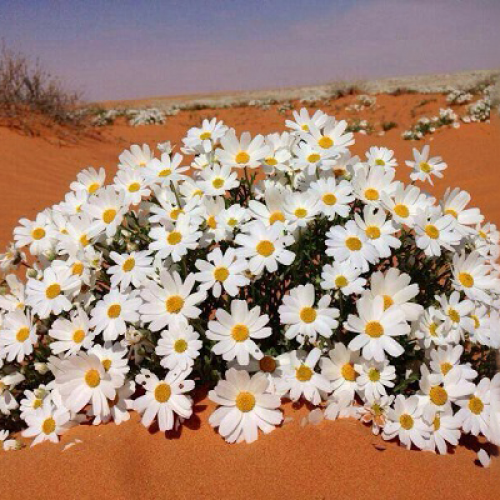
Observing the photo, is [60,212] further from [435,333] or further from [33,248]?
[435,333]

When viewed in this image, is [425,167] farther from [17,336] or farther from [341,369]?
[17,336]

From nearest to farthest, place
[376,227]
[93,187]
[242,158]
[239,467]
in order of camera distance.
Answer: [239,467]
[376,227]
[242,158]
[93,187]

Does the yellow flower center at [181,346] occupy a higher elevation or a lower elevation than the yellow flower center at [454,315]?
lower

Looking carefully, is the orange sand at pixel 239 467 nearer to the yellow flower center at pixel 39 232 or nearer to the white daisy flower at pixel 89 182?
the yellow flower center at pixel 39 232

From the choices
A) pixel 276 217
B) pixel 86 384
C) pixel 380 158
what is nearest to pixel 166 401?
pixel 86 384

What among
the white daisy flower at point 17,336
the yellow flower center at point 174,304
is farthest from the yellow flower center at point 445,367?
the white daisy flower at point 17,336

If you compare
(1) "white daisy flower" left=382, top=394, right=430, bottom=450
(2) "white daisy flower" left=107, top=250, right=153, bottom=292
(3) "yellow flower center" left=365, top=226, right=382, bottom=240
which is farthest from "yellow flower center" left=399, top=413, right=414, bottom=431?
(2) "white daisy flower" left=107, top=250, right=153, bottom=292
